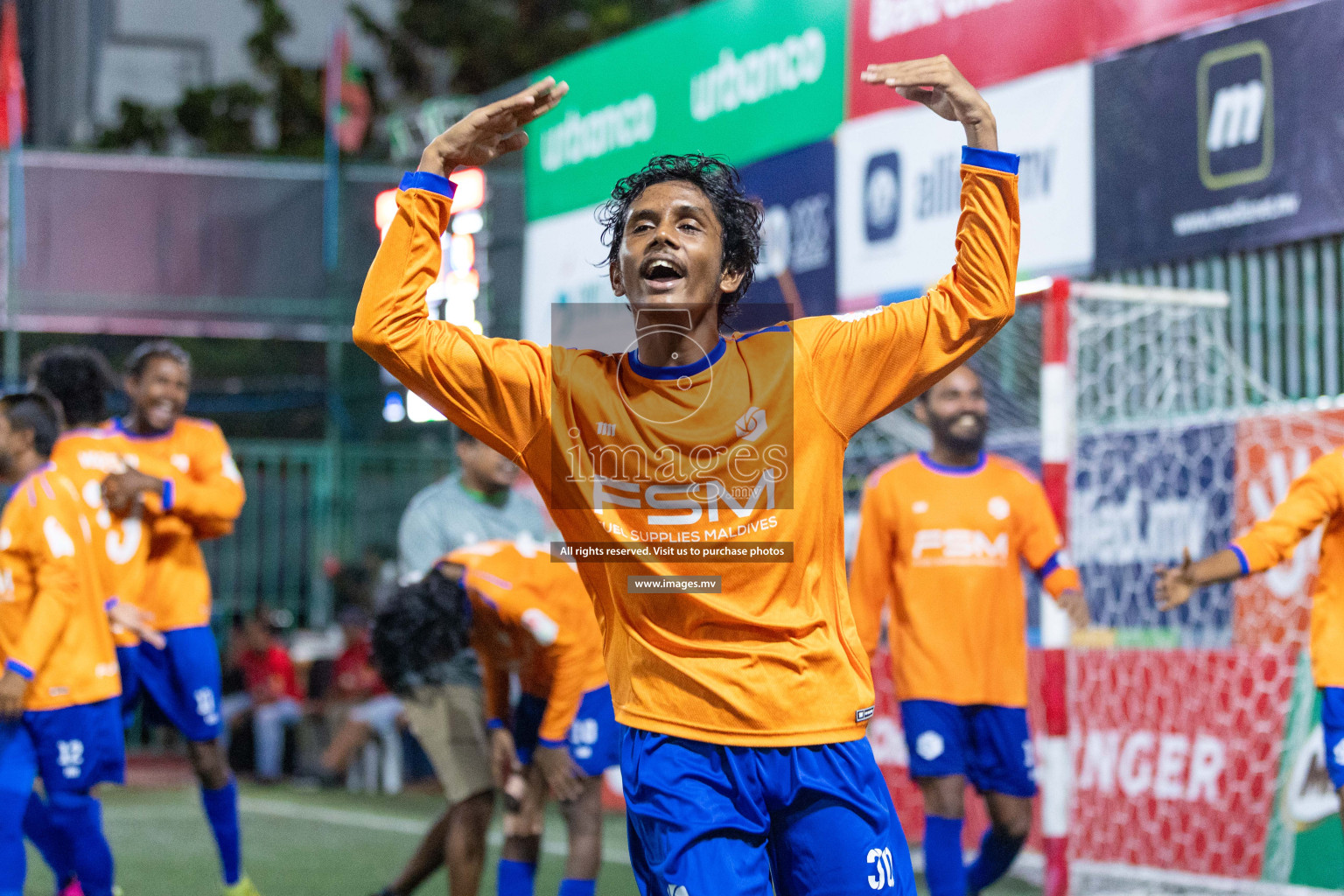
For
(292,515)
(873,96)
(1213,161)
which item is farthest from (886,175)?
(292,515)

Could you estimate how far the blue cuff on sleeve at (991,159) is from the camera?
2816mm

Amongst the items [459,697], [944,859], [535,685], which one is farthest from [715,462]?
[944,859]

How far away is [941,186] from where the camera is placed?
28.1 feet

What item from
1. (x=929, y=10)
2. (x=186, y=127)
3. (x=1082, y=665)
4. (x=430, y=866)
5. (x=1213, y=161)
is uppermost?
(x=186, y=127)

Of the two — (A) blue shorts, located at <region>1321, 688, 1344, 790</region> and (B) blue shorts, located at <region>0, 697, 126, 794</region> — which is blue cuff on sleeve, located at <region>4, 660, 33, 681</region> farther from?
(A) blue shorts, located at <region>1321, 688, 1344, 790</region>

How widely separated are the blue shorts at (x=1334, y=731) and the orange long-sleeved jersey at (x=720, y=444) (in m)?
2.56

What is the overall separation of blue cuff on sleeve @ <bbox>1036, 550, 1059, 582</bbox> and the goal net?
Result: 1.28m

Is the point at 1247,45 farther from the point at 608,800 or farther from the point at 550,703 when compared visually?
the point at 608,800

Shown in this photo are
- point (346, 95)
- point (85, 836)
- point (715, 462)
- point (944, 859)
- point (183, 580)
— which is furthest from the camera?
point (346, 95)

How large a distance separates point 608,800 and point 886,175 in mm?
4682

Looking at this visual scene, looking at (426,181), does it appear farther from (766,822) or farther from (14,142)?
(14,142)

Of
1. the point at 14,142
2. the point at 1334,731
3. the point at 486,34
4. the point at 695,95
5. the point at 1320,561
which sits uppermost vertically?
the point at 486,34

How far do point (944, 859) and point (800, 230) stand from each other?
4858 millimetres

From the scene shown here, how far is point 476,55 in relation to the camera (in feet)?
86.9
